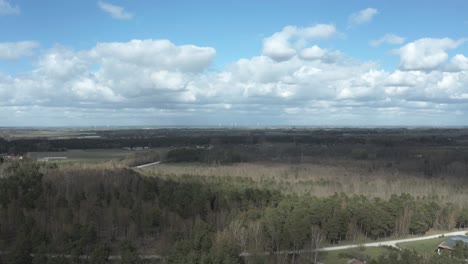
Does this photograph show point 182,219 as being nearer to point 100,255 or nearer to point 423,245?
point 100,255

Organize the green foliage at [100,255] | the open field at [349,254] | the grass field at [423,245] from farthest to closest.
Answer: the grass field at [423,245] → the open field at [349,254] → the green foliage at [100,255]

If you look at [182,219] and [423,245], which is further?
[182,219]

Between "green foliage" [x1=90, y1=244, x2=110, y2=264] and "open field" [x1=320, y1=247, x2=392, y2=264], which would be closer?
"green foliage" [x1=90, y1=244, x2=110, y2=264]

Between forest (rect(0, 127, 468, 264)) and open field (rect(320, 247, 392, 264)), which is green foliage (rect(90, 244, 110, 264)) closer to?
forest (rect(0, 127, 468, 264))

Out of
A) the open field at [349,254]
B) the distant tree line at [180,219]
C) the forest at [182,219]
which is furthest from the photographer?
the open field at [349,254]

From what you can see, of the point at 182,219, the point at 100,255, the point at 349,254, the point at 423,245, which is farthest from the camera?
the point at 182,219

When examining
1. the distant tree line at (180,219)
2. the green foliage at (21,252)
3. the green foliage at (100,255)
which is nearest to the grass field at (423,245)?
the distant tree line at (180,219)

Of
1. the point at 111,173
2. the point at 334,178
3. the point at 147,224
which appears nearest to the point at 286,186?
the point at 334,178

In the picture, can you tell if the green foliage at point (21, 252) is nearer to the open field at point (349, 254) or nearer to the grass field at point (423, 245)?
the open field at point (349, 254)

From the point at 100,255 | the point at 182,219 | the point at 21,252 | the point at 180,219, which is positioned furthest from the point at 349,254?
the point at 21,252

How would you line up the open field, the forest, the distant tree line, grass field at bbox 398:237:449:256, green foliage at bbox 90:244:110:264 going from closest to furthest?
1. green foliage at bbox 90:244:110:264
2. the forest
3. the distant tree line
4. the open field
5. grass field at bbox 398:237:449:256

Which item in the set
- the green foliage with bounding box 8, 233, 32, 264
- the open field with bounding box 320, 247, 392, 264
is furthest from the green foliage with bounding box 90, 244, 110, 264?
the open field with bounding box 320, 247, 392, 264
